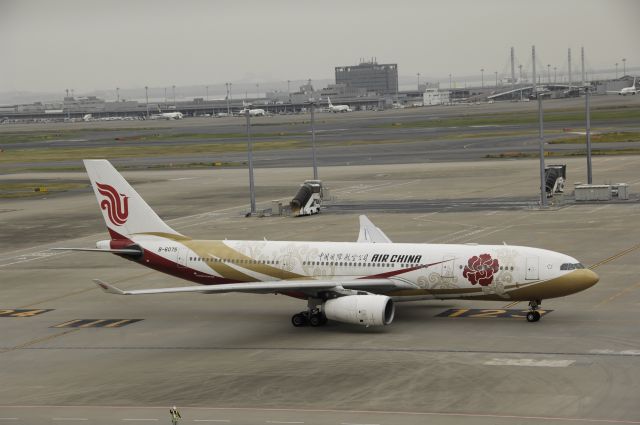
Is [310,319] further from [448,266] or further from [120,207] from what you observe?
[120,207]

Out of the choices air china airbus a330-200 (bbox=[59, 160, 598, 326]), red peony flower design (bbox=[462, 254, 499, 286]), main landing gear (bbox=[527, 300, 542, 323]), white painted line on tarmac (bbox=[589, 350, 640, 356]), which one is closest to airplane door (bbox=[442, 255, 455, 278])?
air china airbus a330-200 (bbox=[59, 160, 598, 326])

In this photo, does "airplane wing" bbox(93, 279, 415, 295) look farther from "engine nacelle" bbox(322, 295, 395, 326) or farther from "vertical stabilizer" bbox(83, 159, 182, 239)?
"vertical stabilizer" bbox(83, 159, 182, 239)

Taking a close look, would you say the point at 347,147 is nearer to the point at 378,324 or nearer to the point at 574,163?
the point at 574,163

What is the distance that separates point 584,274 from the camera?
50.7m

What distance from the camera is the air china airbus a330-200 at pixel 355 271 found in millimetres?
50875

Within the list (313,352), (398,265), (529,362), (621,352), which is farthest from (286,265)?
(621,352)

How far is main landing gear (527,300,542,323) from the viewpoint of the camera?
5203 centimetres

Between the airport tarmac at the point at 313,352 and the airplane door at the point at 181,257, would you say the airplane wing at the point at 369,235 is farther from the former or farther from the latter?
the airplane door at the point at 181,257

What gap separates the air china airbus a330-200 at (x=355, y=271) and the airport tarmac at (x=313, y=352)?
1544 mm

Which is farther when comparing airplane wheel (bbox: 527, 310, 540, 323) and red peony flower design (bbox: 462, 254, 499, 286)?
airplane wheel (bbox: 527, 310, 540, 323)

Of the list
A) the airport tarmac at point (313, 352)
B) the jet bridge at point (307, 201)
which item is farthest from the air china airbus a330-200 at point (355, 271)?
the jet bridge at point (307, 201)

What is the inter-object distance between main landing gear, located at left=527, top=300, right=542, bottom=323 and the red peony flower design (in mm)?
2759

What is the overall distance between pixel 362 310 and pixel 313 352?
3786mm

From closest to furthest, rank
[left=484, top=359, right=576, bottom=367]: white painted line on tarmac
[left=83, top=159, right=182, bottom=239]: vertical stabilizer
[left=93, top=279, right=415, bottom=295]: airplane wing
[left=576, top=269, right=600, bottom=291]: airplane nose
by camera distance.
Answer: [left=484, top=359, right=576, bottom=367]: white painted line on tarmac
[left=576, top=269, right=600, bottom=291]: airplane nose
[left=93, top=279, right=415, bottom=295]: airplane wing
[left=83, top=159, right=182, bottom=239]: vertical stabilizer
